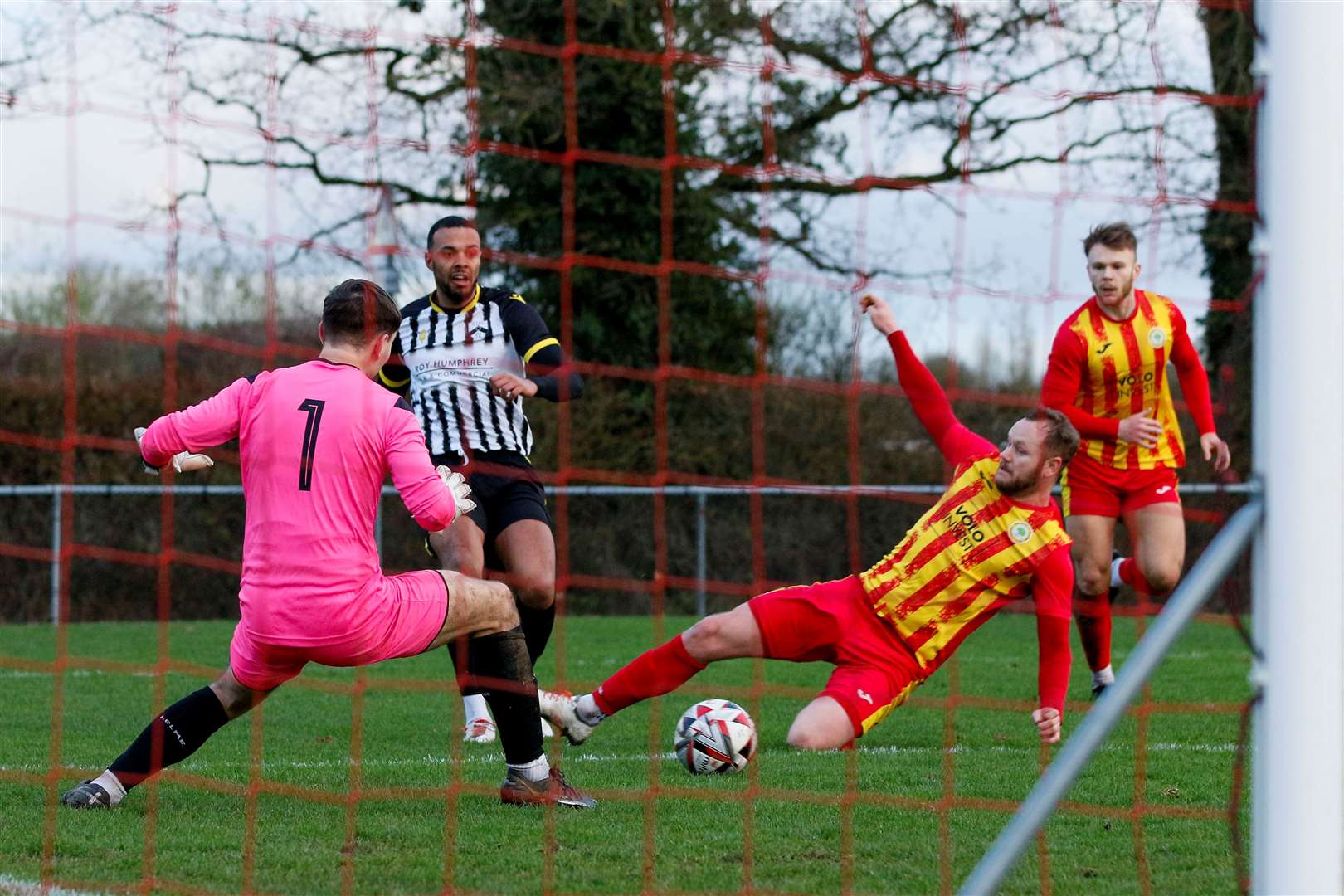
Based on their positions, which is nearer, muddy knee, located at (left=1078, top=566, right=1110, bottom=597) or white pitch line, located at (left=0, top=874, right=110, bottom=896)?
white pitch line, located at (left=0, top=874, right=110, bottom=896)

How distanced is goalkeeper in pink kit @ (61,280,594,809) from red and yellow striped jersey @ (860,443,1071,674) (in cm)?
146

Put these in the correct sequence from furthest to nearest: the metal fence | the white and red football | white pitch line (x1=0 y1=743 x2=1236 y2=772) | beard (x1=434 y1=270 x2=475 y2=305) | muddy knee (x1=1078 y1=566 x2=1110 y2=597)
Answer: the metal fence < muddy knee (x1=1078 y1=566 x2=1110 y2=597) < beard (x1=434 y1=270 x2=475 y2=305) < white pitch line (x1=0 y1=743 x2=1236 y2=772) < the white and red football

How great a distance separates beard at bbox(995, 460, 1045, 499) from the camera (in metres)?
4.70

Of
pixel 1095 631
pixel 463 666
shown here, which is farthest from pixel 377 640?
pixel 1095 631

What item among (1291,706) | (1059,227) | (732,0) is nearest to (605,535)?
(732,0)

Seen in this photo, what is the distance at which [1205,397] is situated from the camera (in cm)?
602

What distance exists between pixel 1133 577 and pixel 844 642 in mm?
2184

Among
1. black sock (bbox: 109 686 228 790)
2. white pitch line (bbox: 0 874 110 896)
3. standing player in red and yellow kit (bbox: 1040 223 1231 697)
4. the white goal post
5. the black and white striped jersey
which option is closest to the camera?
the white goal post

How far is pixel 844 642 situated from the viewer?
15.4 feet

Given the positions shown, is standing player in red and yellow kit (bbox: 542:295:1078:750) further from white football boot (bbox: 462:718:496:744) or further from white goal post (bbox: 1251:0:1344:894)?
white goal post (bbox: 1251:0:1344:894)

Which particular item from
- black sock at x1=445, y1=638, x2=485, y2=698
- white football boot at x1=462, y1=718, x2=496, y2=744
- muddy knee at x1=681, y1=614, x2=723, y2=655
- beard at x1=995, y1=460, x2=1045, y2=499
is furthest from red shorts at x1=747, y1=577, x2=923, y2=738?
white football boot at x1=462, y1=718, x2=496, y2=744

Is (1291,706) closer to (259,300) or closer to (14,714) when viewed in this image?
(14,714)

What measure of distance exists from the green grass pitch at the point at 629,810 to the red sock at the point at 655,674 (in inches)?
11.5

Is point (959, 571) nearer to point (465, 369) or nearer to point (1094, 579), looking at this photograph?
point (1094, 579)
